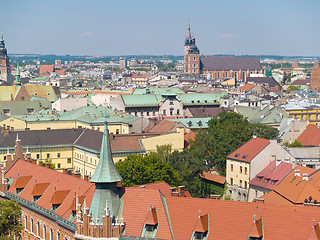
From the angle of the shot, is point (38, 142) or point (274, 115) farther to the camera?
point (274, 115)

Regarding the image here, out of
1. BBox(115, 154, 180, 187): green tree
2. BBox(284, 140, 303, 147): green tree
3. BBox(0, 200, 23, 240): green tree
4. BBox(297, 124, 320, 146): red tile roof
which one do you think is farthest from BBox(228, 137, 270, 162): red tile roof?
BBox(0, 200, 23, 240): green tree

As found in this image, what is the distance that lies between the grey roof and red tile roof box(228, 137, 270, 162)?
463 centimetres

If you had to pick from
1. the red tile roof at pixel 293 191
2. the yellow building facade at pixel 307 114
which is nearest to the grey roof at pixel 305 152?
the red tile roof at pixel 293 191

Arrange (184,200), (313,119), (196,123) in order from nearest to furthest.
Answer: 1. (184,200)
2. (196,123)
3. (313,119)

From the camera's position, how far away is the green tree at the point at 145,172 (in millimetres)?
79875

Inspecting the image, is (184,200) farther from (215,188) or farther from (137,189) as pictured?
(215,188)

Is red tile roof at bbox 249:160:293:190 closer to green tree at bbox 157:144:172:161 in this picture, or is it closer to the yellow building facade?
green tree at bbox 157:144:172:161

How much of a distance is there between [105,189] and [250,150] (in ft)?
146

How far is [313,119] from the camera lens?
513 feet

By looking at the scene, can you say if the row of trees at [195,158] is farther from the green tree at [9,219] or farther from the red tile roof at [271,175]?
the green tree at [9,219]

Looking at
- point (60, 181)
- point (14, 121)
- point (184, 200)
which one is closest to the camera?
point (184, 200)

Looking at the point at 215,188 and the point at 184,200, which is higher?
the point at 184,200

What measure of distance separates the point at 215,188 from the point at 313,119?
61.1 meters

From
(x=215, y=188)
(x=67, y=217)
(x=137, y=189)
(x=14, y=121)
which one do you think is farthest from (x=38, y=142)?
(x=137, y=189)
